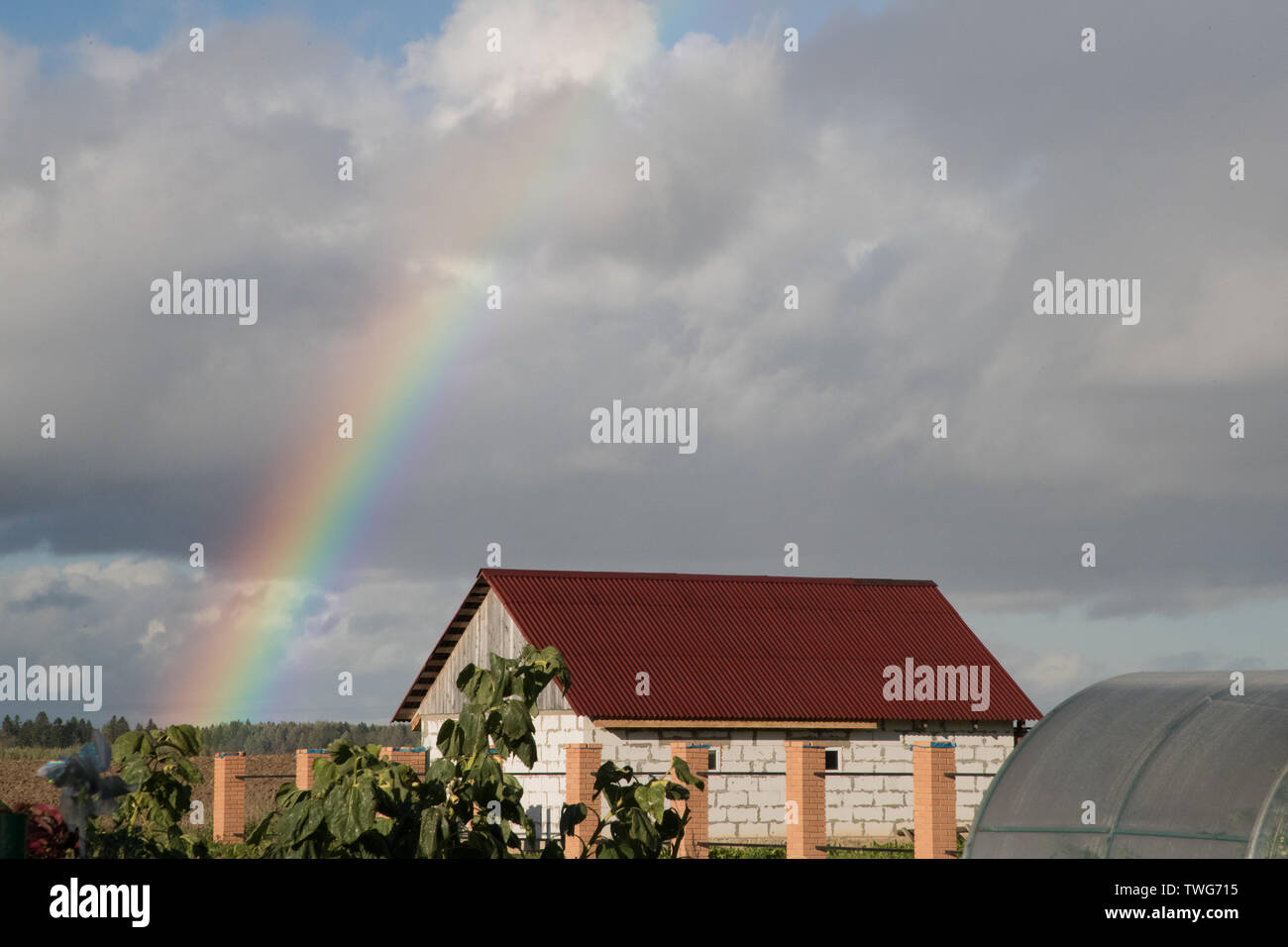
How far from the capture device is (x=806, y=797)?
2053 centimetres

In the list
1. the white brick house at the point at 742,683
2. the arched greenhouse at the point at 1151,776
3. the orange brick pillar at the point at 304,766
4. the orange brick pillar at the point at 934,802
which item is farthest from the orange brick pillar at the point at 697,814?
the orange brick pillar at the point at 304,766

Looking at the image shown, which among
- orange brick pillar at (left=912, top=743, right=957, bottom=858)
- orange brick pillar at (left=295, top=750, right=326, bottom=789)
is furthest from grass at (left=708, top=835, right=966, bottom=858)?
orange brick pillar at (left=295, top=750, right=326, bottom=789)

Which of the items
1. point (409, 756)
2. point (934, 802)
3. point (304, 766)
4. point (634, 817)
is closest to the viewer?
point (634, 817)

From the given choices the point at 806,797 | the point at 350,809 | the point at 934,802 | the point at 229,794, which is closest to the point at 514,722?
the point at 350,809

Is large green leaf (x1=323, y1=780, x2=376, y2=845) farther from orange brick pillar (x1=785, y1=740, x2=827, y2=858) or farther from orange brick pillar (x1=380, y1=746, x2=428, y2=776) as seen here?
orange brick pillar (x1=380, y1=746, x2=428, y2=776)

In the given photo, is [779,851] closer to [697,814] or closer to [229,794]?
[697,814]

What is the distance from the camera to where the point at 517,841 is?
10023 mm

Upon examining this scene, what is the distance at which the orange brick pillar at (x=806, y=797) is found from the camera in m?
20.5

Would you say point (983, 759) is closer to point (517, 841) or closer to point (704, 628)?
point (704, 628)

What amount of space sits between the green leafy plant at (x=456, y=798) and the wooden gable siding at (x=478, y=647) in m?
19.2

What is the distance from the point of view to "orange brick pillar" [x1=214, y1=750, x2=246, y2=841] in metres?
30.9

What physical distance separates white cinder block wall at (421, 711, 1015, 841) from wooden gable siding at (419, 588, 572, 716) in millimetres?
1703

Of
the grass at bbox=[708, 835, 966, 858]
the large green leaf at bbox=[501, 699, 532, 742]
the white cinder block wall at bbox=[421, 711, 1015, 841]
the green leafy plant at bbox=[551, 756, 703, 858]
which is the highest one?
the large green leaf at bbox=[501, 699, 532, 742]

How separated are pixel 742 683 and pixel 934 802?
35.7ft
